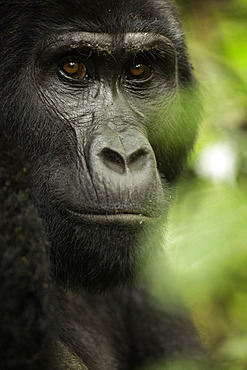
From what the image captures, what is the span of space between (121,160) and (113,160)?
44 mm

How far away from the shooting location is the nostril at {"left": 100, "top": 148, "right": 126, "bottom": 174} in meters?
3.01

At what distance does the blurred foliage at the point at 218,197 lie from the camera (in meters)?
3.29

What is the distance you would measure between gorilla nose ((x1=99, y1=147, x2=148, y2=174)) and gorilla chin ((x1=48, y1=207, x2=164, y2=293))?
23cm

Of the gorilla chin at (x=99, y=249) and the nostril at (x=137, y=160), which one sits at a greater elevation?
the nostril at (x=137, y=160)

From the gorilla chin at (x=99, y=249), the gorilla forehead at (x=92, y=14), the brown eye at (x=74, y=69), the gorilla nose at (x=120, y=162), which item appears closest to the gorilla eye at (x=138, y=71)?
the gorilla forehead at (x=92, y=14)

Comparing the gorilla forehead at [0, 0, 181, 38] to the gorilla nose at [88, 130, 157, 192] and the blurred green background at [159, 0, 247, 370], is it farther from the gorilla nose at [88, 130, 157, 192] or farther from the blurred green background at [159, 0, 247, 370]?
the blurred green background at [159, 0, 247, 370]

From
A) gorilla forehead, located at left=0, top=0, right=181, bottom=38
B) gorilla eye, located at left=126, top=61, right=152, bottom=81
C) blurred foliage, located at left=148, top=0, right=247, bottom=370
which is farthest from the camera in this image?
gorilla eye, located at left=126, top=61, right=152, bottom=81

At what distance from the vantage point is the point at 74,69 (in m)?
3.29

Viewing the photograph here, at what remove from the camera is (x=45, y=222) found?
10.3 ft

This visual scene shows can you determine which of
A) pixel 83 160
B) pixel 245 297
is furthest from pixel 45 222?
pixel 245 297

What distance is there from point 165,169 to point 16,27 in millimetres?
1244

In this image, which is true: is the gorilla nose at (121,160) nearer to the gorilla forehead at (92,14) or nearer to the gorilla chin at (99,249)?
the gorilla chin at (99,249)

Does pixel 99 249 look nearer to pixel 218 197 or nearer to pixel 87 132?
pixel 87 132

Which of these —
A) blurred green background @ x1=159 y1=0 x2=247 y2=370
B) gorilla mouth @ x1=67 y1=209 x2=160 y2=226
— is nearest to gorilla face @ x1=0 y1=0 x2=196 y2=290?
gorilla mouth @ x1=67 y1=209 x2=160 y2=226
